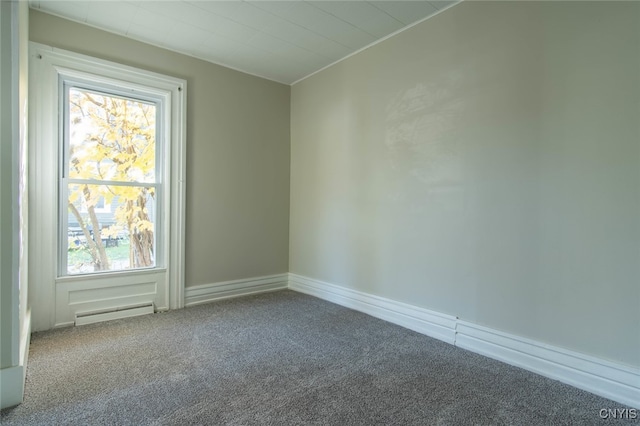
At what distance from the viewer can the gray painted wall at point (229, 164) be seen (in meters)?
3.34

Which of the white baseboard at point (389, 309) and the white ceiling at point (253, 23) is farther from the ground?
the white ceiling at point (253, 23)

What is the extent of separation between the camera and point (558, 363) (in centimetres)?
197

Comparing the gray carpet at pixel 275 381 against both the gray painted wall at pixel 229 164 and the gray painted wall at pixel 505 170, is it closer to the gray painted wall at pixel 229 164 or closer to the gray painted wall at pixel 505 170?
the gray painted wall at pixel 505 170

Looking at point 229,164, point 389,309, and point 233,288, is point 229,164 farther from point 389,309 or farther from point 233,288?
point 389,309

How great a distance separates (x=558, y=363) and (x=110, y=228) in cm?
356

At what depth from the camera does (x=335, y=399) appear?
173 cm

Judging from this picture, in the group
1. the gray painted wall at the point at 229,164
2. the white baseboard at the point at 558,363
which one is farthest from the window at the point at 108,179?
the white baseboard at the point at 558,363

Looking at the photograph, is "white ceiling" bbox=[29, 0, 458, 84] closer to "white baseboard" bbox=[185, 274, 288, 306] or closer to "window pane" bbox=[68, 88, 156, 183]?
"window pane" bbox=[68, 88, 156, 183]

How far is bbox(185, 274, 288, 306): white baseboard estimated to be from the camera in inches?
134

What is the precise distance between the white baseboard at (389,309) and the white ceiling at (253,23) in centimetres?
237

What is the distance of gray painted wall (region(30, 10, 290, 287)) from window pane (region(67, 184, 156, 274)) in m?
0.39

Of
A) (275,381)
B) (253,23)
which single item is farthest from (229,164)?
(275,381)

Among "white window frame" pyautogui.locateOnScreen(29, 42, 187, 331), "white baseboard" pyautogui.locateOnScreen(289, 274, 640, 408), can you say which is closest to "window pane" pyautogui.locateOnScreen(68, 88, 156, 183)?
"white window frame" pyautogui.locateOnScreen(29, 42, 187, 331)

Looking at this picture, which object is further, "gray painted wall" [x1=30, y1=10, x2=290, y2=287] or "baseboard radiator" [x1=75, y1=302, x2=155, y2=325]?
"gray painted wall" [x1=30, y1=10, x2=290, y2=287]
